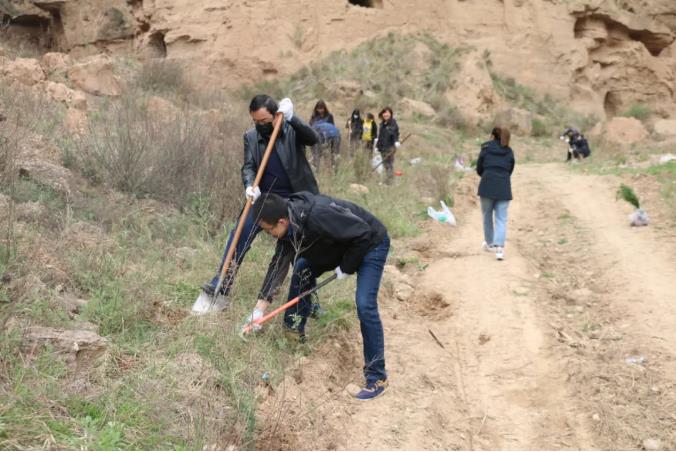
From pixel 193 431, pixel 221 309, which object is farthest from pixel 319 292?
pixel 193 431

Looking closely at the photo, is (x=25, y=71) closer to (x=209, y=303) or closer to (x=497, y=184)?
(x=497, y=184)

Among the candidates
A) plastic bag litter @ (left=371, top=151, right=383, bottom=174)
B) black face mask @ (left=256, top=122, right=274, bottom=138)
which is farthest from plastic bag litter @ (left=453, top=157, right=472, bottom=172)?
black face mask @ (left=256, top=122, right=274, bottom=138)

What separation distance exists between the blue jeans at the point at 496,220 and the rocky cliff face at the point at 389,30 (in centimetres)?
→ 1177

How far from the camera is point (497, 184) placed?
7406mm

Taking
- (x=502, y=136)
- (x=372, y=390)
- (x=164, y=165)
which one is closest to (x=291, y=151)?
(x=372, y=390)

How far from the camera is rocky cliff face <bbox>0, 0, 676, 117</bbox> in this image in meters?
18.8

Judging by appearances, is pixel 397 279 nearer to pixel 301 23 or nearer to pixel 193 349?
pixel 193 349

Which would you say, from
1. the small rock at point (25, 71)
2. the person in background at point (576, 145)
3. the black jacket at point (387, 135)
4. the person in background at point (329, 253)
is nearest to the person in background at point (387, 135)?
the black jacket at point (387, 135)

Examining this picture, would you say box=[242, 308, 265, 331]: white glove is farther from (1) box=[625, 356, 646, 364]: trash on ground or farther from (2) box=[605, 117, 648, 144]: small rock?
(2) box=[605, 117, 648, 144]: small rock

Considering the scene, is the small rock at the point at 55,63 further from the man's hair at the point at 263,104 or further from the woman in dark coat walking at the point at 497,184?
the man's hair at the point at 263,104

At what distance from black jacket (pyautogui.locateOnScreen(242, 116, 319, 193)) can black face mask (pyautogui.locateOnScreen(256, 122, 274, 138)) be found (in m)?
0.04

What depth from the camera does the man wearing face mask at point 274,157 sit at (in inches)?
197

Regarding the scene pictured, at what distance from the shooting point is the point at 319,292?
18.0 ft

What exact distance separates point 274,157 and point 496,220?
11.0 ft
